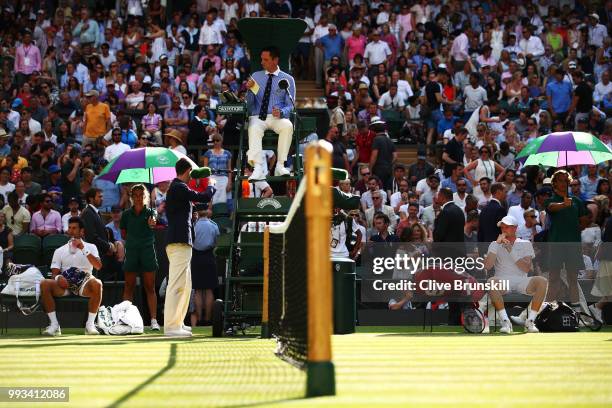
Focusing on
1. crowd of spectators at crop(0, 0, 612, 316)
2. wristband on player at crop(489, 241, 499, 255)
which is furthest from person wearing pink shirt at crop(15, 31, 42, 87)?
wristband on player at crop(489, 241, 499, 255)

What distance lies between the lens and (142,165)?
18.9 m

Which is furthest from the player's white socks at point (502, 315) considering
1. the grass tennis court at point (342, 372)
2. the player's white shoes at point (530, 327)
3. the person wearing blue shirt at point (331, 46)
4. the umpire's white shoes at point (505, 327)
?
the person wearing blue shirt at point (331, 46)

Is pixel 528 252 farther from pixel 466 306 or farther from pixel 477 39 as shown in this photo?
pixel 477 39

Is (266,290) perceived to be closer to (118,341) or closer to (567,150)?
(118,341)

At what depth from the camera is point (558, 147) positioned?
18.9 metres

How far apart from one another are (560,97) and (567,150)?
817 cm

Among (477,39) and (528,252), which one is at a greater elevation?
(477,39)

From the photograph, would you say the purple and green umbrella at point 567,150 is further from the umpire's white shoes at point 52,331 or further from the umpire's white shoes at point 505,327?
the umpire's white shoes at point 52,331

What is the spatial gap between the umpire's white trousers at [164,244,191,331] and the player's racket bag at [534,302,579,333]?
483 cm

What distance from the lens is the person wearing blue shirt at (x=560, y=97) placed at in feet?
86.8

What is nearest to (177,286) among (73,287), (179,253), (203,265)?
(179,253)

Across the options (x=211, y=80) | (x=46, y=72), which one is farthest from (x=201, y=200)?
(x=46, y=72)

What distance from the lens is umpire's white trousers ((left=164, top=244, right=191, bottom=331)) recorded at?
14250 mm

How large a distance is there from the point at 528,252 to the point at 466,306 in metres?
1.34
